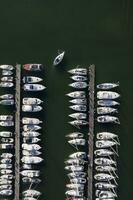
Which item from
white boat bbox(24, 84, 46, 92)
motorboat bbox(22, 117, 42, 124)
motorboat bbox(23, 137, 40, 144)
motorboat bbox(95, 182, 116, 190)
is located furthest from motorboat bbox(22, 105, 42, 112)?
motorboat bbox(95, 182, 116, 190)

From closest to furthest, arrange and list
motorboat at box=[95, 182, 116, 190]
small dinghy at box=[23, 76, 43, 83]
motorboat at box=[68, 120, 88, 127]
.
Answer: motorboat at box=[95, 182, 116, 190], motorboat at box=[68, 120, 88, 127], small dinghy at box=[23, 76, 43, 83]

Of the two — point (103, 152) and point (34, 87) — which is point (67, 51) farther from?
point (103, 152)

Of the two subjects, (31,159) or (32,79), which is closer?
(31,159)

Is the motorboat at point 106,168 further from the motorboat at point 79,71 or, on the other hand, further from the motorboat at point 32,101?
the motorboat at point 79,71

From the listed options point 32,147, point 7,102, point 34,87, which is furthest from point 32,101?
point 32,147

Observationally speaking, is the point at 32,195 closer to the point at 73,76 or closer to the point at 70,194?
the point at 70,194

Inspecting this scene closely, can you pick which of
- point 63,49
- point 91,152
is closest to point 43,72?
point 63,49

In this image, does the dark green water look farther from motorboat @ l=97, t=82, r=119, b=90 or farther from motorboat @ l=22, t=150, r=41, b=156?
motorboat @ l=22, t=150, r=41, b=156

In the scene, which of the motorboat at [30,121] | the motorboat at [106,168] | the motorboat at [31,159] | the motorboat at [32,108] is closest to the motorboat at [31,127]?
the motorboat at [30,121]
